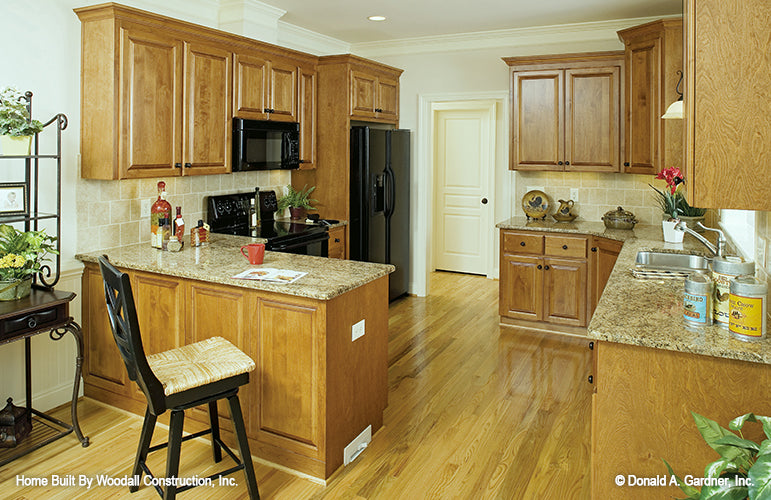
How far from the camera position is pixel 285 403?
8.95 ft

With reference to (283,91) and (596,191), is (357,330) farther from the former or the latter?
(596,191)

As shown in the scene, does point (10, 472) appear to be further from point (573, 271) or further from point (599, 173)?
point (599, 173)

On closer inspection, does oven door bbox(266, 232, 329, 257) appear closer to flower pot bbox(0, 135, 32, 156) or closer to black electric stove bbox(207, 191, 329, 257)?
black electric stove bbox(207, 191, 329, 257)

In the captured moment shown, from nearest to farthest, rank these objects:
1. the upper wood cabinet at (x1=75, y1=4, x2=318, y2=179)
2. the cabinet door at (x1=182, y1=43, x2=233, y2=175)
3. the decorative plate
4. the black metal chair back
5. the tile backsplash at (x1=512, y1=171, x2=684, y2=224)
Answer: the black metal chair back, the upper wood cabinet at (x1=75, y1=4, x2=318, y2=179), the cabinet door at (x1=182, y1=43, x2=233, y2=175), the tile backsplash at (x1=512, y1=171, x2=684, y2=224), the decorative plate

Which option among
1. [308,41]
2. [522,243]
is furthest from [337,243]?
[308,41]

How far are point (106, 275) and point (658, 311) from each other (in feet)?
7.08

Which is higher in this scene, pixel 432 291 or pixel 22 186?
pixel 22 186

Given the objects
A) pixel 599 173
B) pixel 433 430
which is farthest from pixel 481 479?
pixel 599 173

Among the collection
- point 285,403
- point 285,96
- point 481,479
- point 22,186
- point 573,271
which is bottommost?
point 481,479

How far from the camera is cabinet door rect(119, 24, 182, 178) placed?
3.32 m

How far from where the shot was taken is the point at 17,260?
277 cm

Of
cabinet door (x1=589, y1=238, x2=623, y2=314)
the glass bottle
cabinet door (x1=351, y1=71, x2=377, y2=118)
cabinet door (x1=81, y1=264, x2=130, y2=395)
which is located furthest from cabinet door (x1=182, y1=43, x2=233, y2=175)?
cabinet door (x1=589, y1=238, x2=623, y2=314)

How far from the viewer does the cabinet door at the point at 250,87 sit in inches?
161

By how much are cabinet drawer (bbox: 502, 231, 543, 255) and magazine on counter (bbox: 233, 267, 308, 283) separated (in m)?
2.54
